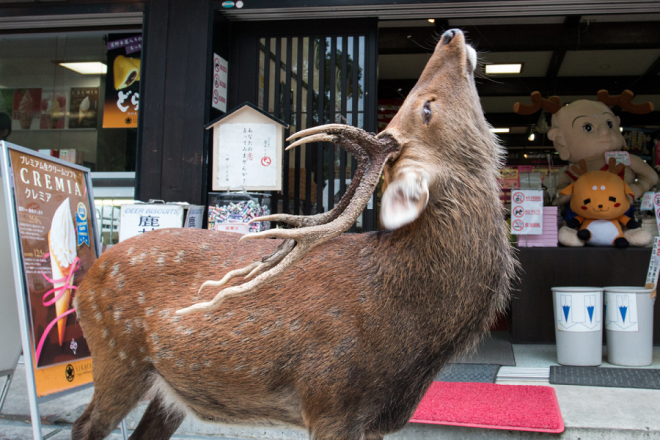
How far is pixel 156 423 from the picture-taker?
213 centimetres

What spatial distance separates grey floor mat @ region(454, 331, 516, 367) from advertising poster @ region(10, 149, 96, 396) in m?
2.94

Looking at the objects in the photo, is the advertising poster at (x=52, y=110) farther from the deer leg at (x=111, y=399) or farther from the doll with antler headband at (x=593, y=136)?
the doll with antler headband at (x=593, y=136)

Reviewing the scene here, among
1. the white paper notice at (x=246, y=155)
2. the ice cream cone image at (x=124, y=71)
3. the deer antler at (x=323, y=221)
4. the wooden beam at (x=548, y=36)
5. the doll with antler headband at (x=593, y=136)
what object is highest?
the wooden beam at (x=548, y=36)

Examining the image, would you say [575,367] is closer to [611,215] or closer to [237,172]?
[611,215]

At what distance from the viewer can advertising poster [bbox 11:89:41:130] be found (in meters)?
6.13

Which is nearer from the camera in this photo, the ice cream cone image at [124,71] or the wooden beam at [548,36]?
the ice cream cone image at [124,71]

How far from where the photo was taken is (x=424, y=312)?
59.3 inches

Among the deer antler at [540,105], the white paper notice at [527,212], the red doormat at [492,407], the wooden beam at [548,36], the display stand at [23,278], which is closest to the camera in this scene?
the display stand at [23,278]

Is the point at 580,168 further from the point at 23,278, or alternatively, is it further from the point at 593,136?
the point at 23,278

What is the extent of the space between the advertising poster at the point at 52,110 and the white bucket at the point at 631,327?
6.05m

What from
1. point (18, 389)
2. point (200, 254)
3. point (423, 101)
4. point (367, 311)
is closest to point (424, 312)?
point (367, 311)

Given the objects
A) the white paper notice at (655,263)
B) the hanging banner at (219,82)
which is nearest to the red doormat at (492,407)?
the white paper notice at (655,263)

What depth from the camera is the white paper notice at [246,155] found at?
3.90 m

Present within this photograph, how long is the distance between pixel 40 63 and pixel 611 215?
644cm
